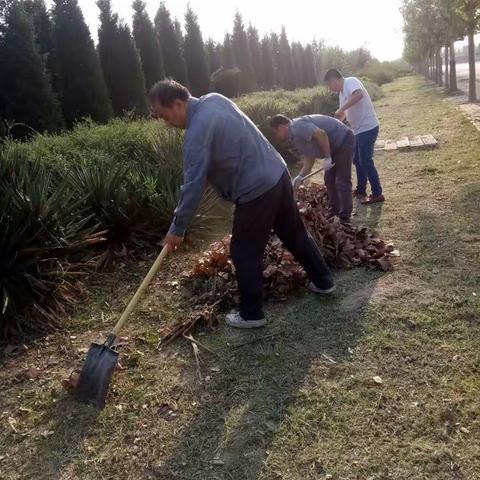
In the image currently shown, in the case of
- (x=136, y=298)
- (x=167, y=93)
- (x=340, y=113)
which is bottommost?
(x=136, y=298)

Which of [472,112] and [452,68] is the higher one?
[452,68]

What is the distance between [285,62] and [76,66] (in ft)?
89.5

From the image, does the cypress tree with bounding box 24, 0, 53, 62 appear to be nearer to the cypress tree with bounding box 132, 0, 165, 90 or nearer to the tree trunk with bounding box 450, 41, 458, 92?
the cypress tree with bounding box 132, 0, 165, 90

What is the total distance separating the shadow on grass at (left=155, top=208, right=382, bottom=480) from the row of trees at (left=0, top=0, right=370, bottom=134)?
9253 millimetres

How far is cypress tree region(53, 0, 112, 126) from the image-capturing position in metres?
14.7

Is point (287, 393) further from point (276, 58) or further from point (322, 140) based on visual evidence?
point (276, 58)

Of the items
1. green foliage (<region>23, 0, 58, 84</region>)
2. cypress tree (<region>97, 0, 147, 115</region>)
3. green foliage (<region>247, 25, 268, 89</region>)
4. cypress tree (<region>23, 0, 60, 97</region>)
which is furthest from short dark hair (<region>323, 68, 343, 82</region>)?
green foliage (<region>247, 25, 268, 89</region>)

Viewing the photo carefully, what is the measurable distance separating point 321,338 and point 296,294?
697 mm

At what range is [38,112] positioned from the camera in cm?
1237

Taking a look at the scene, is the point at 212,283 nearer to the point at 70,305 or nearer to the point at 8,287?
the point at 70,305

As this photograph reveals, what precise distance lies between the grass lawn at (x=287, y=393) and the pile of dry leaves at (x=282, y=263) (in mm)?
142

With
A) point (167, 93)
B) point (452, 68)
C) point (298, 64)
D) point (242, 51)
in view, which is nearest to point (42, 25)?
point (167, 93)

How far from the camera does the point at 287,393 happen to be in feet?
9.11

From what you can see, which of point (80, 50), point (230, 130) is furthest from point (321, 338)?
point (80, 50)
